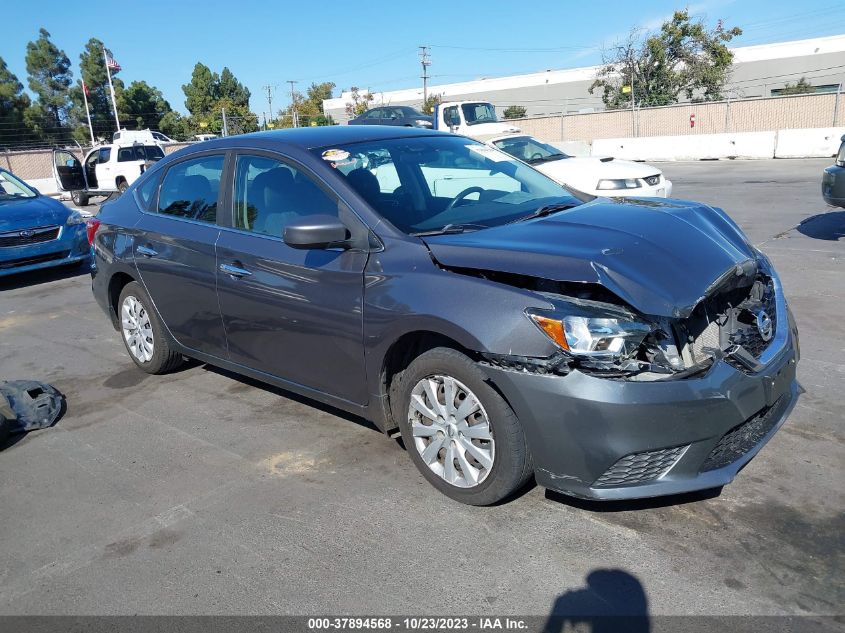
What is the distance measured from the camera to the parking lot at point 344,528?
8.84ft

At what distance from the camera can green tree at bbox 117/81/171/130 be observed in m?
65.1

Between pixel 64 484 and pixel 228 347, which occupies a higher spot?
pixel 228 347

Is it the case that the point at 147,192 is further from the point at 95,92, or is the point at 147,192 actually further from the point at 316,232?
the point at 95,92

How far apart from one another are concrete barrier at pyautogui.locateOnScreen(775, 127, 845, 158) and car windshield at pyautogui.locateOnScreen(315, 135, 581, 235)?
20.2 metres

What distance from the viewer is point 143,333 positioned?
5.34 metres

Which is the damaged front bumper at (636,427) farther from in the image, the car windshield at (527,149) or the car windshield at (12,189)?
the car windshield at (527,149)

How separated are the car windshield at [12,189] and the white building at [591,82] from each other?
145 feet

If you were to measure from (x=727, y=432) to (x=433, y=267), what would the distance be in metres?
1.47

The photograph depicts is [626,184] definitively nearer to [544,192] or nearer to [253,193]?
[544,192]

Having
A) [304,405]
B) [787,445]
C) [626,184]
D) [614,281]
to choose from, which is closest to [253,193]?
[304,405]

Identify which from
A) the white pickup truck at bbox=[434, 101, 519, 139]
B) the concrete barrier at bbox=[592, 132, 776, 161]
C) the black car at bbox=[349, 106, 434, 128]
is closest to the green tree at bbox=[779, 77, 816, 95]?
the concrete barrier at bbox=[592, 132, 776, 161]

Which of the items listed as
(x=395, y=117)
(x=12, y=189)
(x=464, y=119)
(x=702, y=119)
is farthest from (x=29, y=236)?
(x=702, y=119)

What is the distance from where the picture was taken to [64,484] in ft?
12.5

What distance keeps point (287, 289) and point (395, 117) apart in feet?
67.9
